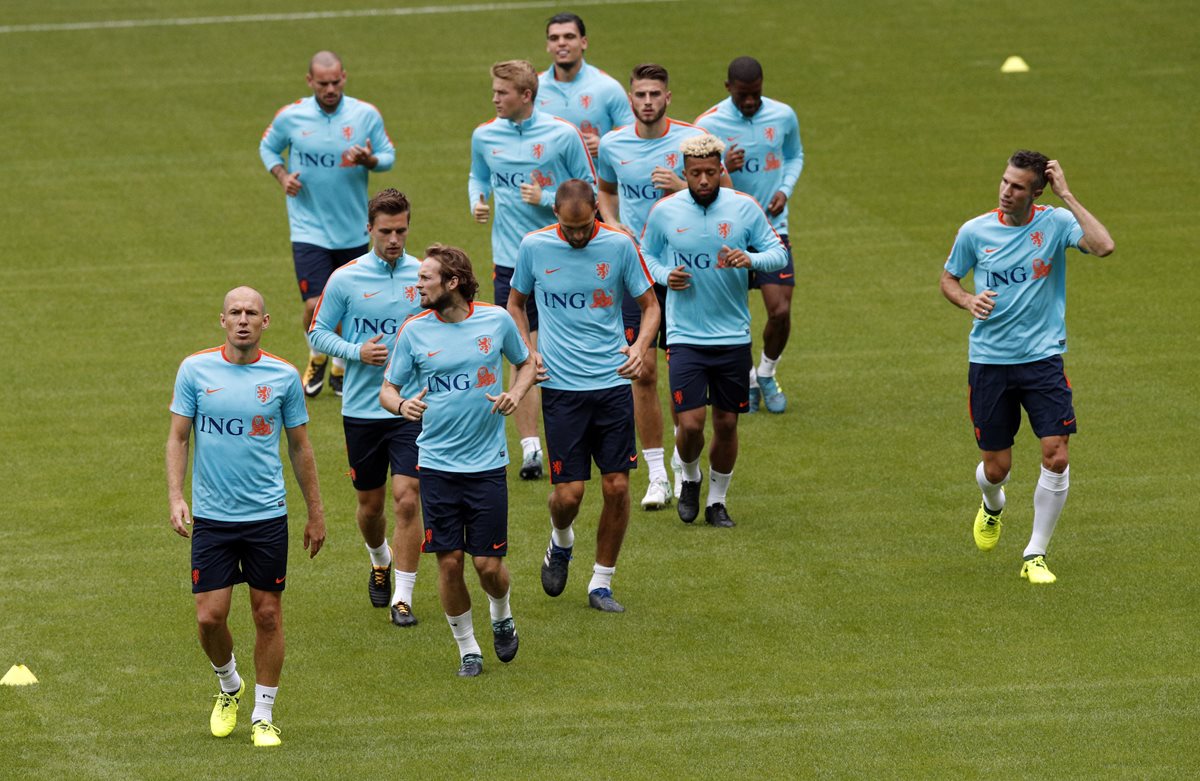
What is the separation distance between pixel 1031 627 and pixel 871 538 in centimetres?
179

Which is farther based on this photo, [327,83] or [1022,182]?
[327,83]

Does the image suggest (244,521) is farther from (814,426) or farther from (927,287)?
(927,287)

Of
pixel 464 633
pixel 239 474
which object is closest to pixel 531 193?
pixel 464 633

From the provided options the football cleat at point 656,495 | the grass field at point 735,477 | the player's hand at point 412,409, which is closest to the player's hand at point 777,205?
the grass field at point 735,477

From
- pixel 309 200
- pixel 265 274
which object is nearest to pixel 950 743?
pixel 309 200

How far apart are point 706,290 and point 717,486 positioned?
1384 mm

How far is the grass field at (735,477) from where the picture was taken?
925 centimetres

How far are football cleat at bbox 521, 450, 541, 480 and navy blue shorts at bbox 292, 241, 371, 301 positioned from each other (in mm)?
2726

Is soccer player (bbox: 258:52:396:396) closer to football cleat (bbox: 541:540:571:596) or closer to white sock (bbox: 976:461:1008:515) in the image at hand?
football cleat (bbox: 541:540:571:596)

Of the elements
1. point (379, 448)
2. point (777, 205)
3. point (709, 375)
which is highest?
point (777, 205)

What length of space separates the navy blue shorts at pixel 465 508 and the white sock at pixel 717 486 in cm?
283

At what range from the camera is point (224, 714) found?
9250mm

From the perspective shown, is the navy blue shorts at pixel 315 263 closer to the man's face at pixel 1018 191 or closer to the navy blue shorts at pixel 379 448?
the navy blue shorts at pixel 379 448

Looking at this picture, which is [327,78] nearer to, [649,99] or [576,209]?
[649,99]
